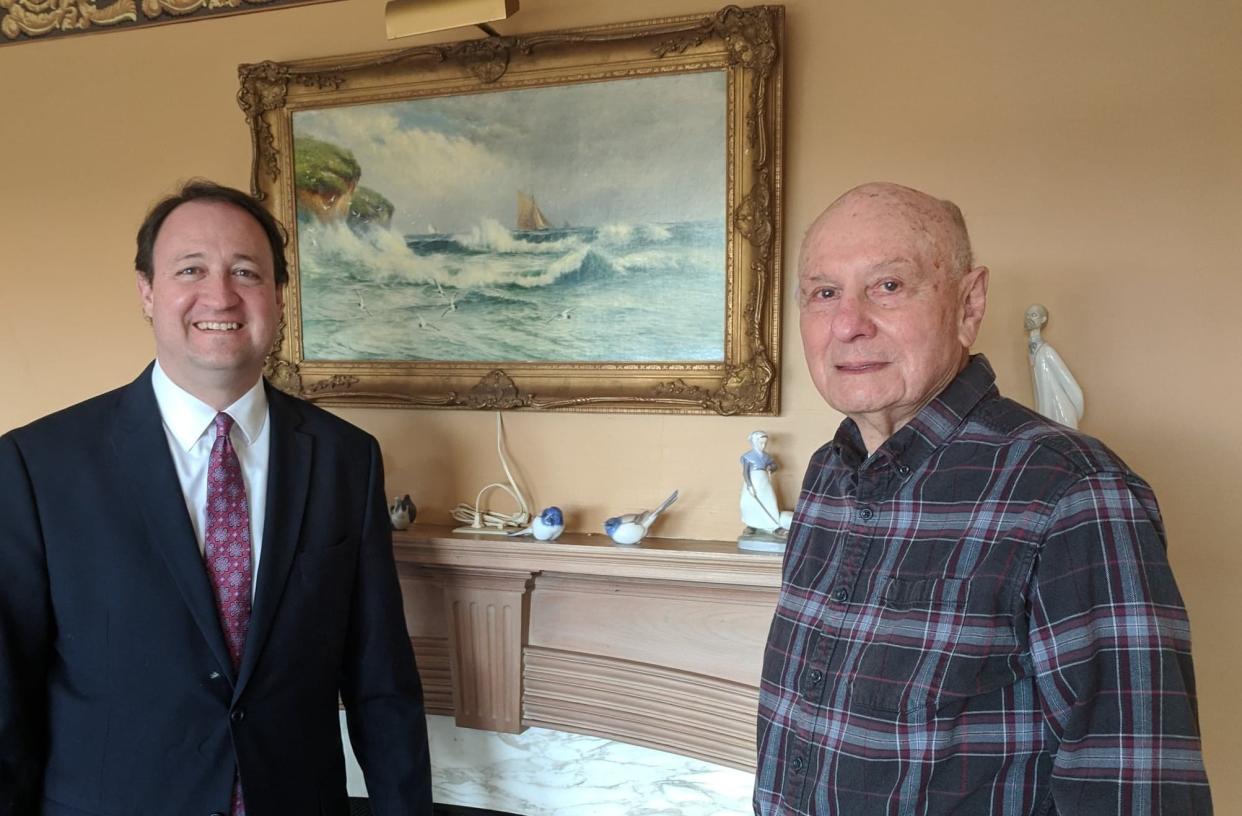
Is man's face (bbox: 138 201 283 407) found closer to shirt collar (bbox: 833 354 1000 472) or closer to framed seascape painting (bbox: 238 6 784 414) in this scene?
framed seascape painting (bbox: 238 6 784 414)

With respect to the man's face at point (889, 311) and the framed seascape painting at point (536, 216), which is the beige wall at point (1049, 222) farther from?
the man's face at point (889, 311)

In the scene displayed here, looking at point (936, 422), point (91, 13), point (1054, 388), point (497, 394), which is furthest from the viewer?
point (91, 13)

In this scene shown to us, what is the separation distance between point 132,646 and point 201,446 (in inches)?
13.6

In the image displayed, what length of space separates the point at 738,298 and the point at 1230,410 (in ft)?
3.45

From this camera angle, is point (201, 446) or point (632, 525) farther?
point (632, 525)

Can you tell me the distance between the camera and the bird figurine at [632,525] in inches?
73.5

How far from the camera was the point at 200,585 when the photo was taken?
130 centimetres

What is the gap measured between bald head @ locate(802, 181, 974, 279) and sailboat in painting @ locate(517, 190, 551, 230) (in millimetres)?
1095

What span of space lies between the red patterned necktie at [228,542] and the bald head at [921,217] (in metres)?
1.10

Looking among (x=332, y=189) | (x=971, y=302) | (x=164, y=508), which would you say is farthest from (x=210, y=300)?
(x=971, y=302)

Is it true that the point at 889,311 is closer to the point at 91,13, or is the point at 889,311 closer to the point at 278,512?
the point at 278,512

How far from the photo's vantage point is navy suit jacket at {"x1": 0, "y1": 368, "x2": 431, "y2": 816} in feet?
4.13

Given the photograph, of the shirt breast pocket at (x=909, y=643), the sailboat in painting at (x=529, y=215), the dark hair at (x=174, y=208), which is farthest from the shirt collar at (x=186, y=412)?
the shirt breast pocket at (x=909, y=643)

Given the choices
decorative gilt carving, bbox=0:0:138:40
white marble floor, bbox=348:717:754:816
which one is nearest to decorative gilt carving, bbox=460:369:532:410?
white marble floor, bbox=348:717:754:816
